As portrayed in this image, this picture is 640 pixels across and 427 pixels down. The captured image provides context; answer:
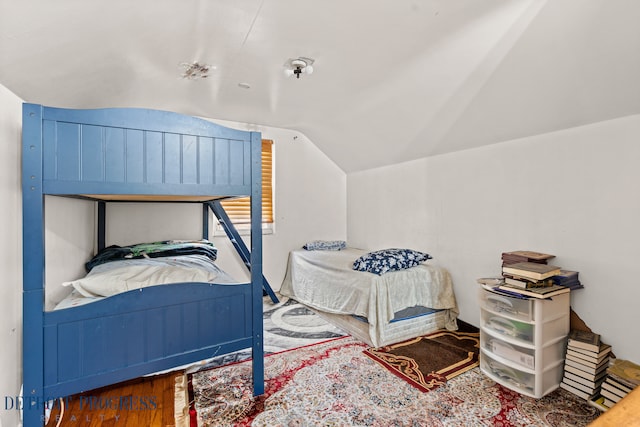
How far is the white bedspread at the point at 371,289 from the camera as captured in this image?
2598 mm

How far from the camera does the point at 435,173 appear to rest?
3.20 metres

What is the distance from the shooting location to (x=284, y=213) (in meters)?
4.14

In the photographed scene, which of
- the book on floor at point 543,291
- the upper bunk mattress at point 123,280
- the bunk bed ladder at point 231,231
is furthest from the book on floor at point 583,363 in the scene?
the bunk bed ladder at point 231,231

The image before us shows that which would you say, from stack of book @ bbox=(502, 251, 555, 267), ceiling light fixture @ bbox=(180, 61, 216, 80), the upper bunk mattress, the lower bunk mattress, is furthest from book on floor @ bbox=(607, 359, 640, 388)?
ceiling light fixture @ bbox=(180, 61, 216, 80)

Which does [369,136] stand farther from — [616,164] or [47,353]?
[47,353]

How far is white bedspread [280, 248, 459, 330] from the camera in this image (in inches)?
102

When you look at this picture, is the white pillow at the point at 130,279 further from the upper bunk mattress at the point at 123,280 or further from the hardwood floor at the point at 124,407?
the hardwood floor at the point at 124,407

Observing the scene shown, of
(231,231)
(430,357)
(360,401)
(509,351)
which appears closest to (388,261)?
(430,357)

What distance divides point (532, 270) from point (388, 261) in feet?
3.50

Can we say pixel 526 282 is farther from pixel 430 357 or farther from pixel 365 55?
pixel 365 55

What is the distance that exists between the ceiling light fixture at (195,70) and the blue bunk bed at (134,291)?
0.77 metres

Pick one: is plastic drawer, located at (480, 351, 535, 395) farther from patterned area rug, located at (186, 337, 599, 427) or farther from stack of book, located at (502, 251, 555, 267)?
stack of book, located at (502, 251, 555, 267)

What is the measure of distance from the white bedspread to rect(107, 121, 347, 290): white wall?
623 millimetres

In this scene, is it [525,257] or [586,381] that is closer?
[586,381]
